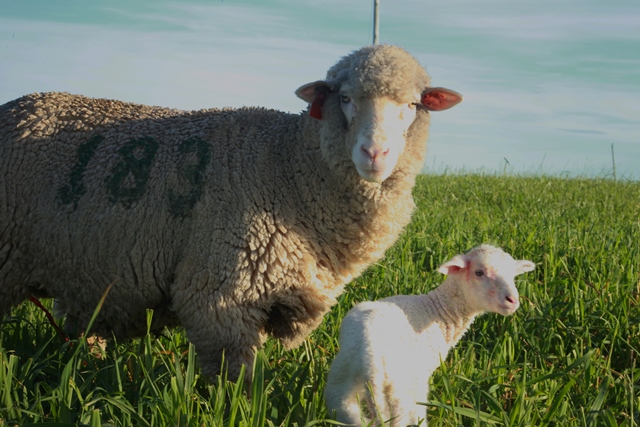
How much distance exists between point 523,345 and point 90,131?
126 inches

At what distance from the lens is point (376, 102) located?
3961mm

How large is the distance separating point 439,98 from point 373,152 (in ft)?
2.85

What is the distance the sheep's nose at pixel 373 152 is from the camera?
3764 mm

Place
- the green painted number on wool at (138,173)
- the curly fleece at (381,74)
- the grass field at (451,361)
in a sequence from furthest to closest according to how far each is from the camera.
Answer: the green painted number on wool at (138,173), the curly fleece at (381,74), the grass field at (451,361)

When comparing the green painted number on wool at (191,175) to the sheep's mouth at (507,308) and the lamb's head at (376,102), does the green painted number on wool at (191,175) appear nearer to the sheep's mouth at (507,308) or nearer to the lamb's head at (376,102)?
the lamb's head at (376,102)

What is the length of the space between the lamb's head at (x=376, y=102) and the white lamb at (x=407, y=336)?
0.71m

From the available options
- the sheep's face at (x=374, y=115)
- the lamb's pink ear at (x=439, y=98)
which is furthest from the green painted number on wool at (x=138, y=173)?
the lamb's pink ear at (x=439, y=98)

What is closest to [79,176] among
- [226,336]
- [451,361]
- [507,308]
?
[226,336]

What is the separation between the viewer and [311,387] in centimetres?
384

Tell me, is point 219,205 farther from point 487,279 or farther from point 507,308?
point 507,308

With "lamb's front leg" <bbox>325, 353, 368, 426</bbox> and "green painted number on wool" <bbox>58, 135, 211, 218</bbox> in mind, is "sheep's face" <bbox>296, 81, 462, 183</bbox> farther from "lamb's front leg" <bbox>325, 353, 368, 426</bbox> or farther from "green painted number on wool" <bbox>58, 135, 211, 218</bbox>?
"lamb's front leg" <bbox>325, 353, 368, 426</bbox>

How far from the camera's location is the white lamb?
127 inches

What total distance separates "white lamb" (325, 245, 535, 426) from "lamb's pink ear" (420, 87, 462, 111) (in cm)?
93

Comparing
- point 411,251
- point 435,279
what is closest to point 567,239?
point 411,251
